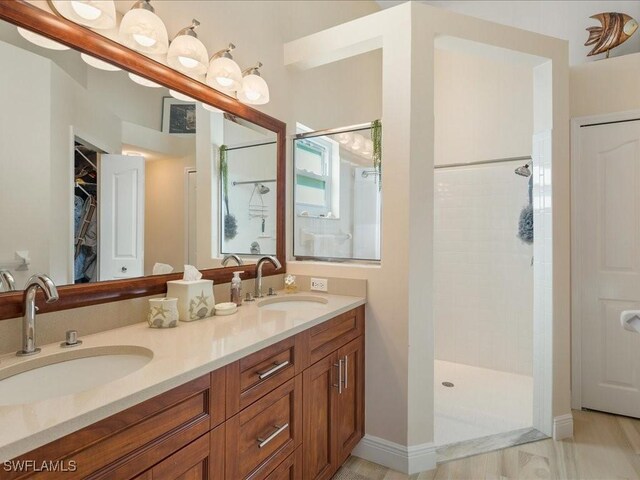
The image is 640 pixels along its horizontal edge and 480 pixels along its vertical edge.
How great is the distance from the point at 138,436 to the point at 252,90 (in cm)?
163

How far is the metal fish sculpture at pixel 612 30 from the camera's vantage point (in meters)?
2.53

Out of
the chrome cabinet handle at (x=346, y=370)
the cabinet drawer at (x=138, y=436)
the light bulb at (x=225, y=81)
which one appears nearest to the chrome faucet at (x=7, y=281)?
the cabinet drawer at (x=138, y=436)

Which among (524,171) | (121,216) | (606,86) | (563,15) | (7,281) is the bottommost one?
(7,281)

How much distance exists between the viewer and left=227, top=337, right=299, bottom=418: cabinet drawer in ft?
3.63

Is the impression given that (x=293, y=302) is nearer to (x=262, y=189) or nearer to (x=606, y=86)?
(x=262, y=189)

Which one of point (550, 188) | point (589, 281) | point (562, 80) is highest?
point (562, 80)

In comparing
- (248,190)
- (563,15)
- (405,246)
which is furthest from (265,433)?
(563,15)

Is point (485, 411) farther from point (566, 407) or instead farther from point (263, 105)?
point (263, 105)

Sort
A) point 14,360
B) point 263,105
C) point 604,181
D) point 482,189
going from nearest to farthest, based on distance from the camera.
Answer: point 14,360, point 263,105, point 604,181, point 482,189

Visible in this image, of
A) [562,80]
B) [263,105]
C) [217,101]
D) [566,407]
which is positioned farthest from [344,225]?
[566,407]

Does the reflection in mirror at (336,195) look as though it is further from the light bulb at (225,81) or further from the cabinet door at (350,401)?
the light bulb at (225,81)

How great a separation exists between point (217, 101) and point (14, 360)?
1340mm

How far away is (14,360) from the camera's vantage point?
100cm

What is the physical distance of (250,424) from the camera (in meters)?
1.18
